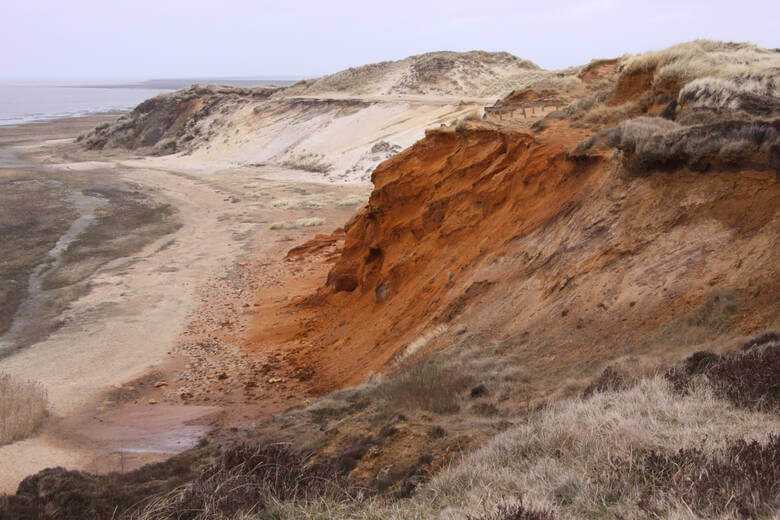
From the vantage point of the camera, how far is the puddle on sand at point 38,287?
14062 mm

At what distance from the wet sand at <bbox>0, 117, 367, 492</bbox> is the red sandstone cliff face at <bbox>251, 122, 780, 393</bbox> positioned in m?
2.58

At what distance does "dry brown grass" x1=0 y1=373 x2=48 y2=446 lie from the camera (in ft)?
26.9

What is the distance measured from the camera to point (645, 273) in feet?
22.3

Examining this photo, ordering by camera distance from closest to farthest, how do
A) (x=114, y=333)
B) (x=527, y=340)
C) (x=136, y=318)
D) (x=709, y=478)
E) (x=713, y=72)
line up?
(x=709, y=478) → (x=527, y=340) → (x=713, y=72) → (x=114, y=333) → (x=136, y=318)

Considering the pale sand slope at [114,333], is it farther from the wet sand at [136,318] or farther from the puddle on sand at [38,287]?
the puddle on sand at [38,287]

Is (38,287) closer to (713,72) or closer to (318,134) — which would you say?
(713,72)

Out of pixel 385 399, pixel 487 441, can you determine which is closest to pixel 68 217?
pixel 385 399

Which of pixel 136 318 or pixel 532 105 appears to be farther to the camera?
pixel 532 105

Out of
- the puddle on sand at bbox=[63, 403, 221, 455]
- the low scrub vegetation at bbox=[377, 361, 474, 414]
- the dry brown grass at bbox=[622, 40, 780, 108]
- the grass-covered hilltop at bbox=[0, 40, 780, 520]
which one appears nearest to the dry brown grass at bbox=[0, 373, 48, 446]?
the puddle on sand at bbox=[63, 403, 221, 455]

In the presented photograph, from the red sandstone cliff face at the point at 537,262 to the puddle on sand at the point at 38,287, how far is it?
581 cm

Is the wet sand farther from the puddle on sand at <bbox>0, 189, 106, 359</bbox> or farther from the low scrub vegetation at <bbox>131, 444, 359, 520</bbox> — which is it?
the low scrub vegetation at <bbox>131, 444, 359, 520</bbox>

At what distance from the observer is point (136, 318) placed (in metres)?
15.1

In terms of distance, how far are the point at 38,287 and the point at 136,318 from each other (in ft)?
16.5

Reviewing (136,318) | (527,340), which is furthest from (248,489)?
(136,318)
